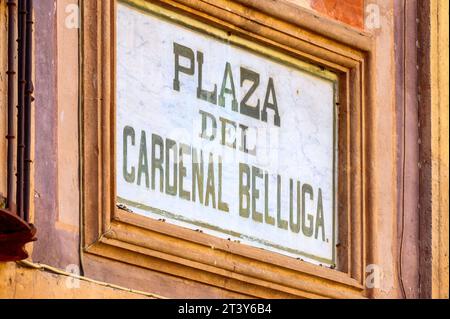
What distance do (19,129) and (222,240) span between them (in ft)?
6.29

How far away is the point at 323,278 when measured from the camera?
54.9ft

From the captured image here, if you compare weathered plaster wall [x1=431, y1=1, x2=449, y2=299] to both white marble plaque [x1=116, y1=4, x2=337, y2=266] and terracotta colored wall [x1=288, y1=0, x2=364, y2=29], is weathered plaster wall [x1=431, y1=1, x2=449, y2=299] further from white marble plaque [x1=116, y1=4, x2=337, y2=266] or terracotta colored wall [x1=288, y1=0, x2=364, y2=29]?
white marble plaque [x1=116, y1=4, x2=337, y2=266]

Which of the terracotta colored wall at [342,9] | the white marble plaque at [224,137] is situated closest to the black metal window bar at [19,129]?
the white marble plaque at [224,137]

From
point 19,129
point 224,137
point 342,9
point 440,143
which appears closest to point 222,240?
point 224,137

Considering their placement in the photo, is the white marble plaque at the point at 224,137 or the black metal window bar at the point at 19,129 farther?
the white marble plaque at the point at 224,137

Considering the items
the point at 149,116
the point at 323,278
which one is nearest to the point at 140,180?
the point at 149,116

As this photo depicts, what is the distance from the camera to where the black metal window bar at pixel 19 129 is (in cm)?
1432

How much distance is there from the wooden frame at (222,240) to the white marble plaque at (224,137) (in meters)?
0.10

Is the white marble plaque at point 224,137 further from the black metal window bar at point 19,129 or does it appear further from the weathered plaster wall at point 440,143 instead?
the black metal window bar at point 19,129

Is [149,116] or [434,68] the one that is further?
[434,68]

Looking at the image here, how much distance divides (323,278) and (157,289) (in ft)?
4.97

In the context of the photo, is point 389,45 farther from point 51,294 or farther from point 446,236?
point 51,294

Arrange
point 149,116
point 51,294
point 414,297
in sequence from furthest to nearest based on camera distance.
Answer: point 414,297, point 149,116, point 51,294

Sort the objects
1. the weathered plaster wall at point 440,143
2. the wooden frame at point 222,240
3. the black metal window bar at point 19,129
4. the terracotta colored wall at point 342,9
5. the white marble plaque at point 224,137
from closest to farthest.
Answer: the black metal window bar at point 19,129
the wooden frame at point 222,240
the white marble plaque at point 224,137
the terracotta colored wall at point 342,9
the weathered plaster wall at point 440,143
